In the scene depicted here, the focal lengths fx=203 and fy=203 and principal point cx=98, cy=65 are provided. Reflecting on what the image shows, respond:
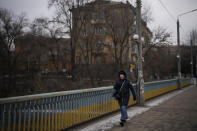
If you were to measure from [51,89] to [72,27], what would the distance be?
8.99m

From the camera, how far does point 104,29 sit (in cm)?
2948

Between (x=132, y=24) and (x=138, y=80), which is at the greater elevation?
(x=132, y=24)

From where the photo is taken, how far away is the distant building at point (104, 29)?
89.4 feet

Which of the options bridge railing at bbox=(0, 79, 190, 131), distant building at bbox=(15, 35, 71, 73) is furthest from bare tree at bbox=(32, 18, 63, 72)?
bridge railing at bbox=(0, 79, 190, 131)

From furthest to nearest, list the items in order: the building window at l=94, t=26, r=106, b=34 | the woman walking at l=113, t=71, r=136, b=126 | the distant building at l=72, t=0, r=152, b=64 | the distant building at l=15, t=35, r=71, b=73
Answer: the building window at l=94, t=26, r=106, b=34 → the distant building at l=72, t=0, r=152, b=64 → the distant building at l=15, t=35, r=71, b=73 → the woman walking at l=113, t=71, r=136, b=126

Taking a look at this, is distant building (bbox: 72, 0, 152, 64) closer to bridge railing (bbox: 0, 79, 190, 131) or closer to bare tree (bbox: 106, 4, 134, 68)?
bare tree (bbox: 106, 4, 134, 68)

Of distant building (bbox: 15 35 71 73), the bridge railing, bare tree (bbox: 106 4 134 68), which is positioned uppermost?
bare tree (bbox: 106 4 134 68)

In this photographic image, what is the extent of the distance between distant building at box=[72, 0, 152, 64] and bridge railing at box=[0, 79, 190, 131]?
65.6 feet

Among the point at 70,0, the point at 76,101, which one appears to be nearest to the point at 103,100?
the point at 76,101

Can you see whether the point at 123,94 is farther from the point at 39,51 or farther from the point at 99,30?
the point at 99,30

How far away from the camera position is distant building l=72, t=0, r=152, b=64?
27.2 metres

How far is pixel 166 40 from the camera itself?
2469 centimetres

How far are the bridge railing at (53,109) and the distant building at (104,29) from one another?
20.0m

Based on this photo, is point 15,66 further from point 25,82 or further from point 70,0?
point 70,0
